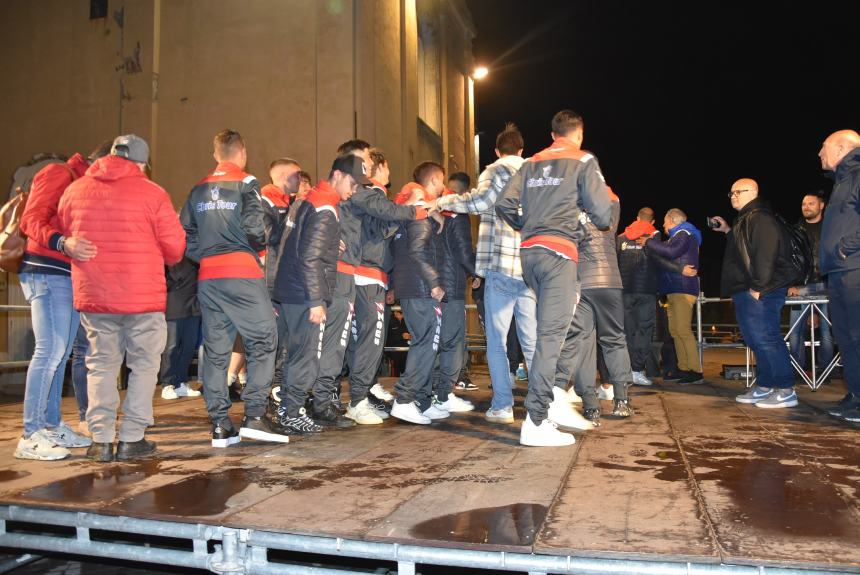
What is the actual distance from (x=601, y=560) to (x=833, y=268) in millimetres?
4079

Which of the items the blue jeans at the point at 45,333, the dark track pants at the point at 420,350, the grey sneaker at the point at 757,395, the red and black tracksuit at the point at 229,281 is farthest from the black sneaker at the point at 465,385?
the blue jeans at the point at 45,333

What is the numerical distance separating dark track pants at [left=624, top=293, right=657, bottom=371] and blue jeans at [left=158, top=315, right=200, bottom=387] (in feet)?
16.2

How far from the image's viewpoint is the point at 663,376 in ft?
28.0

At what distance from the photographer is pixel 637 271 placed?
8.00 meters

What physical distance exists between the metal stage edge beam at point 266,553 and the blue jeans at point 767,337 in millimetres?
4311

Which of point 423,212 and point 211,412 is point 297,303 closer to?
point 211,412

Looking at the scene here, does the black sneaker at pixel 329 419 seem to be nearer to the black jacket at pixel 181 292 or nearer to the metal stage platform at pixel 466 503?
the metal stage platform at pixel 466 503

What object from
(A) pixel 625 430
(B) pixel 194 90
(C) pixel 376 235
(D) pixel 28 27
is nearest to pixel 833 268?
(A) pixel 625 430

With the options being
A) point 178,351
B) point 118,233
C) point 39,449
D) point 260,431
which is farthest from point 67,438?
point 178,351

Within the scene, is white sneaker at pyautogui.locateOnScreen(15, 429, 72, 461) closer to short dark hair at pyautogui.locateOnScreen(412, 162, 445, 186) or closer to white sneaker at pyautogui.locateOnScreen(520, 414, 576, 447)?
white sneaker at pyautogui.locateOnScreen(520, 414, 576, 447)

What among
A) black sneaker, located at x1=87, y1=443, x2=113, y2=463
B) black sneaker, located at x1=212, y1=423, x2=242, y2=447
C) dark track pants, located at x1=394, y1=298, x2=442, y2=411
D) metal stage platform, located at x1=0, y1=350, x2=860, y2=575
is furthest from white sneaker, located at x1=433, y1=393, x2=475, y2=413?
black sneaker, located at x1=87, y1=443, x2=113, y2=463

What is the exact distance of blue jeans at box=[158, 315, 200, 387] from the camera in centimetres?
715

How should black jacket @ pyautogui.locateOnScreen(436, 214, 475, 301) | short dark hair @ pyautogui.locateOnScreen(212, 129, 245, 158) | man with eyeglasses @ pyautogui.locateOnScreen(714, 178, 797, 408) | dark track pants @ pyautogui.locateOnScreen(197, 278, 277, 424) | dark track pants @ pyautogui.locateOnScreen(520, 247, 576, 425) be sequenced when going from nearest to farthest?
1. dark track pants @ pyautogui.locateOnScreen(520, 247, 576, 425)
2. dark track pants @ pyautogui.locateOnScreen(197, 278, 277, 424)
3. short dark hair @ pyautogui.locateOnScreen(212, 129, 245, 158)
4. black jacket @ pyautogui.locateOnScreen(436, 214, 475, 301)
5. man with eyeglasses @ pyautogui.locateOnScreen(714, 178, 797, 408)

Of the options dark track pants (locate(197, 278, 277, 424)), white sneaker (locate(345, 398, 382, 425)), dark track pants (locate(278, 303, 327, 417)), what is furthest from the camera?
white sneaker (locate(345, 398, 382, 425))
